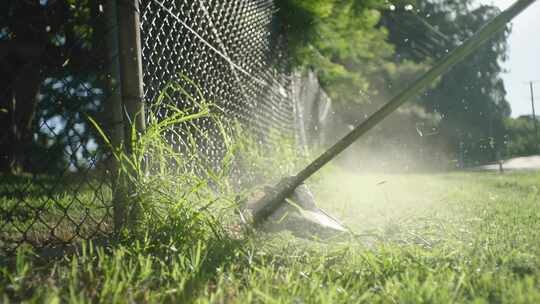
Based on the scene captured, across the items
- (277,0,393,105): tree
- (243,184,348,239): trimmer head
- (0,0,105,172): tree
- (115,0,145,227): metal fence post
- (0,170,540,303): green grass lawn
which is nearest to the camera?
(0,170,540,303): green grass lawn

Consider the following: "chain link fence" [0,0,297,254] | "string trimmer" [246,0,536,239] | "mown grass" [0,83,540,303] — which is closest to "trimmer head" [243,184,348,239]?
"string trimmer" [246,0,536,239]

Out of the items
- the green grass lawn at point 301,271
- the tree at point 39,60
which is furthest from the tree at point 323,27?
the green grass lawn at point 301,271

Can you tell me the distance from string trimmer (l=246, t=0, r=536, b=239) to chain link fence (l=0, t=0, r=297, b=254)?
2.08 ft

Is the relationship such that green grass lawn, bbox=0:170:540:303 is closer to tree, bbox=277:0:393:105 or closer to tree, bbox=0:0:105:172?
tree, bbox=0:0:105:172

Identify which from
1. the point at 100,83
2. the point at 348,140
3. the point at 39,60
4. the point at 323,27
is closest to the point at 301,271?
the point at 348,140

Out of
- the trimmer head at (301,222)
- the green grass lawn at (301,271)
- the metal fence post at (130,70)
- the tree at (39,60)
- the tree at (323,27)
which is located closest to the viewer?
the green grass lawn at (301,271)

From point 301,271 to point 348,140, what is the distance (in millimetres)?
845

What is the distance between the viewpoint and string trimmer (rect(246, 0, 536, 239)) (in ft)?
7.04

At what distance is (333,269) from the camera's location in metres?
1.75

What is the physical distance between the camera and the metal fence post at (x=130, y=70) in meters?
2.11

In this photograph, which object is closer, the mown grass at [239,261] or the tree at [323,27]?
the mown grass at [239,261]

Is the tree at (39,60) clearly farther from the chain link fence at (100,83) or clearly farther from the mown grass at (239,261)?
the mown grass at (239,261)

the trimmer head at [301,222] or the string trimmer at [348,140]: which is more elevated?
the string trimmer at [348,140]

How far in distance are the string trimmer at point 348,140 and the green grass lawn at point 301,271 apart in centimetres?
35
